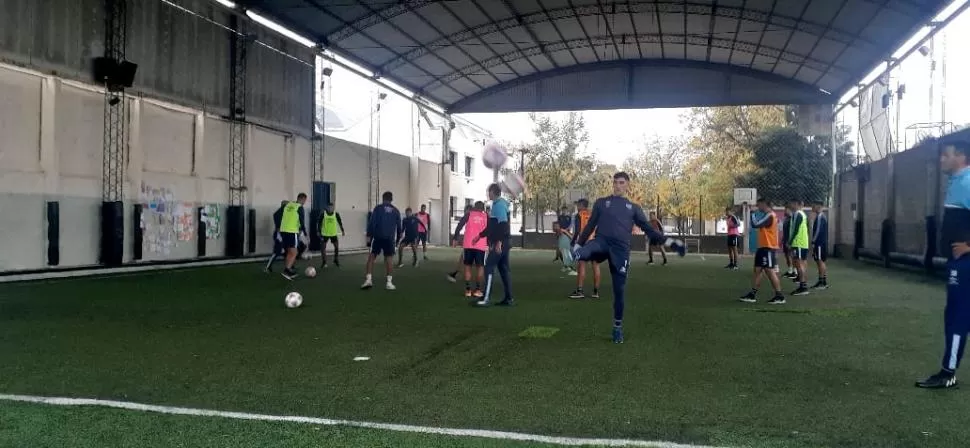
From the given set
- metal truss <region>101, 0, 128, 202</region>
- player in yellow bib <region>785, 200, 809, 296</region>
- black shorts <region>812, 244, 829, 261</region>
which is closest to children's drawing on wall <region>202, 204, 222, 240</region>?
metal truss <region>101, 0, 128, 202</region>

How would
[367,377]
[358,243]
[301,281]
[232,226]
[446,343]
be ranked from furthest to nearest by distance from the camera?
[358,243], [232,226], [301,281], [446,343], [367,377]

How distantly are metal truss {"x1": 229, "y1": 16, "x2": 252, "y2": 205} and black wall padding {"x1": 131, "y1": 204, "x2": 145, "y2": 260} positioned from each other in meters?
4.78

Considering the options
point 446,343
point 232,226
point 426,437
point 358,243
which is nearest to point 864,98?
point 358,243

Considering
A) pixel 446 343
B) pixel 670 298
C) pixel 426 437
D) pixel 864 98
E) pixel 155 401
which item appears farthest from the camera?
pixel 864 98

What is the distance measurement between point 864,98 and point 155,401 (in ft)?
109

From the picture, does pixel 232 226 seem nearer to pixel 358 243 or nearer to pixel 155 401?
pixel 358 243

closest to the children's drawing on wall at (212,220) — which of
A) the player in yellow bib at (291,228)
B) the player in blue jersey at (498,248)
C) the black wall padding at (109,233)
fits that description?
the black wall padding at (109,233)

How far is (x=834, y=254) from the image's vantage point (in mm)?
33875

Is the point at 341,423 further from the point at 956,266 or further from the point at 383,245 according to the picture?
the point at 383,245

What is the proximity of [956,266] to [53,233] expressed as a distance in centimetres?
1783

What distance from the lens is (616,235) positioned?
8414mm

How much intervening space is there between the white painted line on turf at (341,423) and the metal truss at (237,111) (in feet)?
65.6

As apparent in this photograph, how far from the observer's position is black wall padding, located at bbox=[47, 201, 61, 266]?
56.1ft

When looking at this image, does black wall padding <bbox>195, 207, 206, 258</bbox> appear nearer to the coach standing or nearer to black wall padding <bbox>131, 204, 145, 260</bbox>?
black wall padding <bbox>131, 204, 145, 260</bbox>
